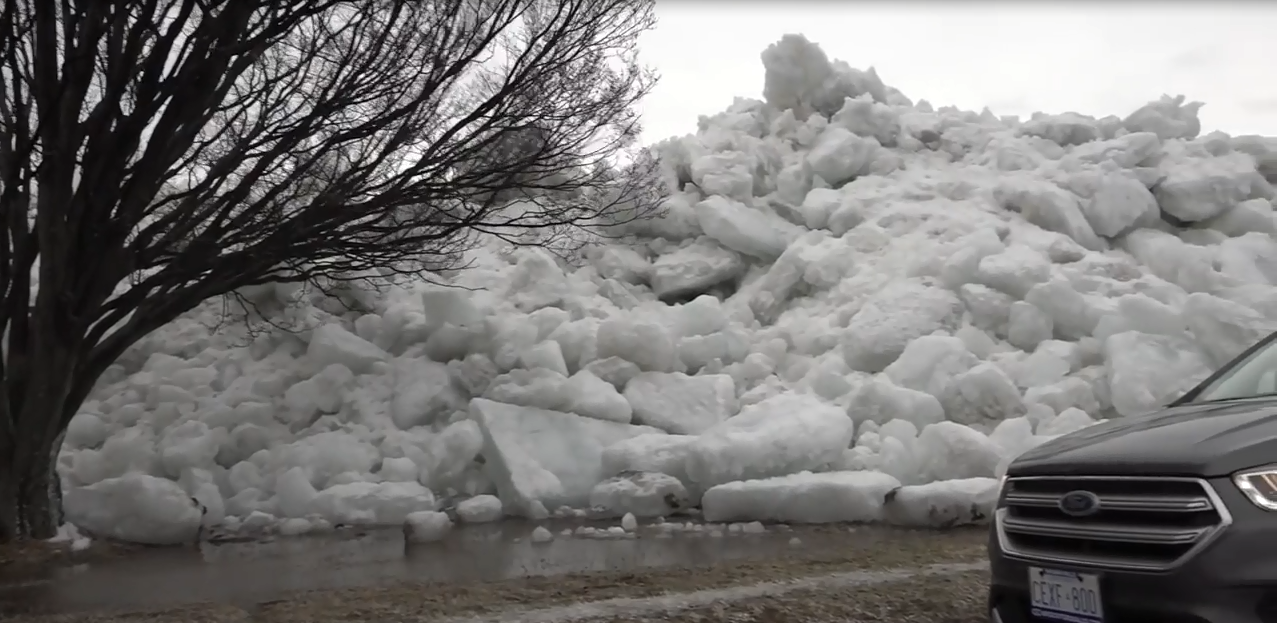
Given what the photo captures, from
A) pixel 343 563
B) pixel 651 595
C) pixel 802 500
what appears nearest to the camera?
pixel 651 595

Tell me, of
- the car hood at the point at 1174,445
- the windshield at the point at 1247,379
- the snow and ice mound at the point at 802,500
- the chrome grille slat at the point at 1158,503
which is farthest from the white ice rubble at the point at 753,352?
the chrome grille slat at the point at 1158,503

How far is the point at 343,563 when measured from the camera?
6125 millimetres

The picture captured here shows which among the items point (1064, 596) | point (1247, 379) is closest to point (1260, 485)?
point (1064, 596)

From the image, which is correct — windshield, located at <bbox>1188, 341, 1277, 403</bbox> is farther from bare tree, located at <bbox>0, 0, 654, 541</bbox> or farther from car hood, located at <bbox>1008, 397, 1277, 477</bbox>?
bare tree, located at <bbox>0, 0, 654, 541</bbox>

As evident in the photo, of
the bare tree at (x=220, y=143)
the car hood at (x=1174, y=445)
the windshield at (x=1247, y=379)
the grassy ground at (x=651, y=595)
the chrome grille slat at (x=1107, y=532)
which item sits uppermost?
the bare tree at (x=220, y=143)

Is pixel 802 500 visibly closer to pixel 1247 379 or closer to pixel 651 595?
pixel 651 595

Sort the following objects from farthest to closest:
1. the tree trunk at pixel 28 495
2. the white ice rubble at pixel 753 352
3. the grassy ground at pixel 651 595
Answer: the white ice rubble at pixel 753 352 < the tree trunk at pixel 28 495 < the grassy ground at pixel 651 595

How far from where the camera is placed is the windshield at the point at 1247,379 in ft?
12.0

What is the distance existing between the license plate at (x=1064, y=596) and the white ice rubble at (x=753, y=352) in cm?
418

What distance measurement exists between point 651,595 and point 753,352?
647cm

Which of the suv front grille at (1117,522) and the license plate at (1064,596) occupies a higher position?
the suv front grille at (1117,522)

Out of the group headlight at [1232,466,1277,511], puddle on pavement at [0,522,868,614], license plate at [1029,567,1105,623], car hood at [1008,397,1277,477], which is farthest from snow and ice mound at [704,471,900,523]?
headlight at [1232,466,1277,511]

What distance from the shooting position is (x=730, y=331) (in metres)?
10.9

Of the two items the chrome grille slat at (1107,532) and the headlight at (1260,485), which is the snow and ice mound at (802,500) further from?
the headlight at (1260,485)
